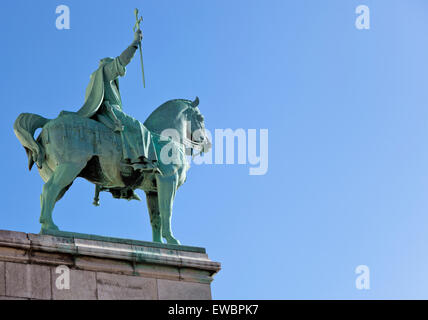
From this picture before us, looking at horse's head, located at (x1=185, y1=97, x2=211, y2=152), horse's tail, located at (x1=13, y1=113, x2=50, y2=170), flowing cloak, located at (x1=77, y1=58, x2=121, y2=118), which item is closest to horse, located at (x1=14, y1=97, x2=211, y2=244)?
horse's tail, located at (x1=13, y1=113, x2=50, y2=170)

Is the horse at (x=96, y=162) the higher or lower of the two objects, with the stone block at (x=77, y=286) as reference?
higher

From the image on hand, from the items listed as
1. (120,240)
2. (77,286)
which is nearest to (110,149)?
(120,240)

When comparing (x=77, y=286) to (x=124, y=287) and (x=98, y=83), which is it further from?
(x=98, y=83)

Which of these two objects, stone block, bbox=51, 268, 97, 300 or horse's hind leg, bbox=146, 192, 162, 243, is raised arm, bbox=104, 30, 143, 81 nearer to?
horse's hind leg, bbox=146, 192, 162, 243

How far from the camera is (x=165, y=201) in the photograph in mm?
21672

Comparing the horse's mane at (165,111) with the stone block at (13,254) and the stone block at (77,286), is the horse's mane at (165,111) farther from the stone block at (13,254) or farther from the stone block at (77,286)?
the stone block at (13,254)

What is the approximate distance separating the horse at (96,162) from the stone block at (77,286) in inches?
39.5

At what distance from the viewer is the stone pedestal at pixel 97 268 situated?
63.6 ft

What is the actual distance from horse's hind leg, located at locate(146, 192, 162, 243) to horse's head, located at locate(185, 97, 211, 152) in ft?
4.86

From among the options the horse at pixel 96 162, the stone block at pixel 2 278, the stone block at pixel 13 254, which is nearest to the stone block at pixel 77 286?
the stone block at pixel 13 254

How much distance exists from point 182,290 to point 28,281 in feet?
9.96

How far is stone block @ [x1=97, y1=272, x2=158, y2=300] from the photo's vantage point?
20.0 metres
